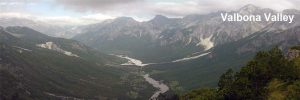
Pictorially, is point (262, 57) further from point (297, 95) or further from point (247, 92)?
point (297, 95)

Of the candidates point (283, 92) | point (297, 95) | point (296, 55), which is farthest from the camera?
point (296, 55)

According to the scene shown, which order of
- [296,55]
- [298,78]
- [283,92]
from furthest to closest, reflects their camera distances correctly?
[296,55] → [298,78] → [283,92]

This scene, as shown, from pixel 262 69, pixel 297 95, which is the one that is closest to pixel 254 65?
pixel 262 69

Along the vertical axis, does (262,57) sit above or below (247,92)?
above

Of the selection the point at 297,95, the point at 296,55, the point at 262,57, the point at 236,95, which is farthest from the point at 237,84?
the point at 296,55

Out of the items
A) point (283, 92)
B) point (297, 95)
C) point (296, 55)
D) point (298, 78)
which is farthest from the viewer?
point (296, 55)

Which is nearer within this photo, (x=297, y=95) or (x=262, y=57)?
(x=297, y=95)

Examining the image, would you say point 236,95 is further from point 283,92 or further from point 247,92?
point 283,92

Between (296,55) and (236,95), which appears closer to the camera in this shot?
(236,95)

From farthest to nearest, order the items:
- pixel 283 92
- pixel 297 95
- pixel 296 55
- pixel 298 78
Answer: pixel 296 55 → pixel 298 78 → pixel 283 92 → pixel 297 95
